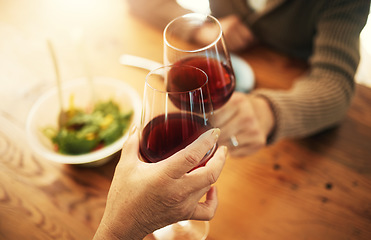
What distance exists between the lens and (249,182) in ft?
2.96

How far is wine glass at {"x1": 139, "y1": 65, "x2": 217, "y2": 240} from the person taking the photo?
55cm

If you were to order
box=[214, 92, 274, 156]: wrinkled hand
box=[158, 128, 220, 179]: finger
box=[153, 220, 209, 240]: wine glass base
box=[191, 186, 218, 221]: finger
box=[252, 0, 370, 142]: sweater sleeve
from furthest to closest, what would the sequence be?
box=[252, 0, 370, 142]: sweater sleeve → box=[214, 92, 274, 156]: wrinkled hand → box=[153, 220, 209, 240]: wine glass base → box=[191, 186, 218, 221]: finger → box=[158, 128, 220, 179]: finger

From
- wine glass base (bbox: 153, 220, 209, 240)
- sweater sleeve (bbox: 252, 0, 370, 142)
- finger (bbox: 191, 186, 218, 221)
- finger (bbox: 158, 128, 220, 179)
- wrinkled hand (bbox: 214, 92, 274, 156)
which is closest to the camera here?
finger (bbox: 158, 128, 220, 179)

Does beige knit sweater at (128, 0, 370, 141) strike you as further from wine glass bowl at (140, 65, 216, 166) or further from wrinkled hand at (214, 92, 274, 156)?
wine glass bowl at (140, 65, 216, 166)

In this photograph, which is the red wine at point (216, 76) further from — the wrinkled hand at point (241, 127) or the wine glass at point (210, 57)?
the wrinkled hand at point (241, 127)

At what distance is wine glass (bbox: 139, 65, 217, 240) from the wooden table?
1.03 feet

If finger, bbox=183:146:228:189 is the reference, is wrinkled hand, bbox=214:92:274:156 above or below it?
below

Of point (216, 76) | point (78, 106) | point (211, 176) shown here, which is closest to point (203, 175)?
point (211, 176)

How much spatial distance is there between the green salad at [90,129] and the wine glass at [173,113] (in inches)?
14.3

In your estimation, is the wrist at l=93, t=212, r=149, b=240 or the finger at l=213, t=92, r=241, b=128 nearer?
the wrist at l=93, t=212, r=149, b=240

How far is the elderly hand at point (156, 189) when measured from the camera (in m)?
0.53

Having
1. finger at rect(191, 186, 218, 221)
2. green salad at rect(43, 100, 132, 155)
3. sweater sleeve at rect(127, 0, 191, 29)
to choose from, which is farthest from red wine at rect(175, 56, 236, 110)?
sweater sleeve at rect(127, 0, 191, 29)

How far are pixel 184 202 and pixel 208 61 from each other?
293mm

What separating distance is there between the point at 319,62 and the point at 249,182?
0.53 metres
